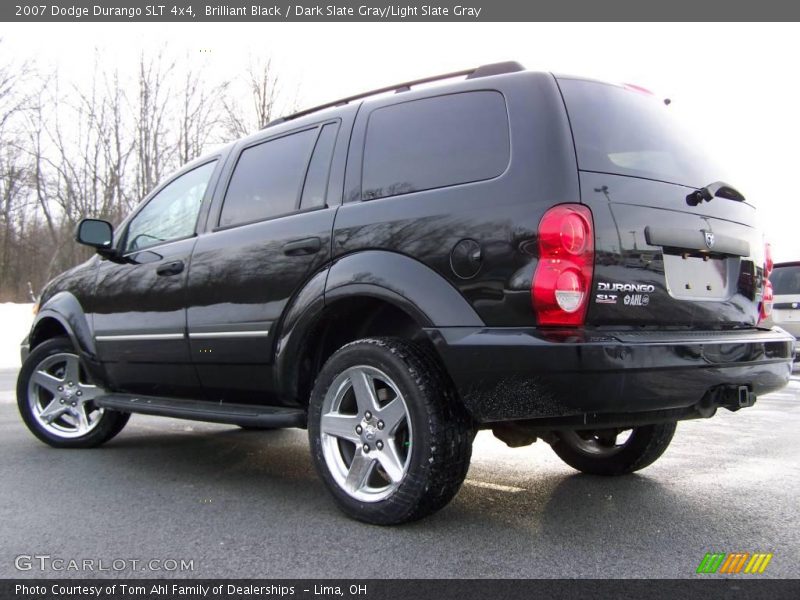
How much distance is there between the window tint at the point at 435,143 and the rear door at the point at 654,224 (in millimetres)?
324

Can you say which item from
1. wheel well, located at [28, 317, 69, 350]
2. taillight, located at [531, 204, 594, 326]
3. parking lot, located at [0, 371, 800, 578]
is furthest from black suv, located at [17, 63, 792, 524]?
wheel well, located at [28, 317, 69, 350]

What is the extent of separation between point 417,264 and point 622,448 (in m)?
1.83

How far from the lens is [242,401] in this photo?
3877mm

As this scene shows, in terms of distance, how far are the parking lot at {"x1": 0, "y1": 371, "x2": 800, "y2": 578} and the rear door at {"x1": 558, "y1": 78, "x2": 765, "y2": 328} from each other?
2.96 feet

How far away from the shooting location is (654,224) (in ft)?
9.14

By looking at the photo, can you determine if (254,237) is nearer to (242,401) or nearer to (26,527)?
(242,401)

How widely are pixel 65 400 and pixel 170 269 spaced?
1.58 m

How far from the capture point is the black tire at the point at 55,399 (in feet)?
16.0

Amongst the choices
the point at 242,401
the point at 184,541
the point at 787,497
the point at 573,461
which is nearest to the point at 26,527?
the point at 184,541

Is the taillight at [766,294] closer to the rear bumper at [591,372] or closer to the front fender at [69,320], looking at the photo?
the rear bumper at [591,372]

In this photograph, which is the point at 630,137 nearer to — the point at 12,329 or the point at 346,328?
the point at 346,328

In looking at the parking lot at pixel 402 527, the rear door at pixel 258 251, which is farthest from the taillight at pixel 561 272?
the rear door at pixel 258 251

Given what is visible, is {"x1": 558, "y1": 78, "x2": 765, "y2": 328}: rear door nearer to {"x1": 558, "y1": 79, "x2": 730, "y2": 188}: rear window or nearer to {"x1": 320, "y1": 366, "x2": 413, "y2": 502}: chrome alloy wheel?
{"x1": 558, "y1": 79, "x2": 730, "y2": 188}: rear window

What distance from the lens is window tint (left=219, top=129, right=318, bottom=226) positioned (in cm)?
372
